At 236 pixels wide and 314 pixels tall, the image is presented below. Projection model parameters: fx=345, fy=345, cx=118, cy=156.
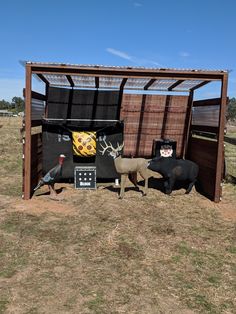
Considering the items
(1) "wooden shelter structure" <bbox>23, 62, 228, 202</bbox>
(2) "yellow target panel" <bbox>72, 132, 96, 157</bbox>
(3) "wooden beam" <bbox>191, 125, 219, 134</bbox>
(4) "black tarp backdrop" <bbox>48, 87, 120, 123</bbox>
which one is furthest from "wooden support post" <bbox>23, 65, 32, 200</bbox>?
(3) "wooden beam" <bbox>191, 125, 219, 134</bbox>

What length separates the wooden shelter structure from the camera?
9.41m

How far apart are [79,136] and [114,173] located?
179 centimetres

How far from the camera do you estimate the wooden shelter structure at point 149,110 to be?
9.41m

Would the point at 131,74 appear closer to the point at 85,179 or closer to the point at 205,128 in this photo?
the point at 205,128

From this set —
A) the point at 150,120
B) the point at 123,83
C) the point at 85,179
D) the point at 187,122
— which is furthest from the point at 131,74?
the point at 187,122

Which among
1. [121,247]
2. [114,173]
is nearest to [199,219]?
[121,247]

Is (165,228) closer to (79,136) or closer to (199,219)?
(199,219)

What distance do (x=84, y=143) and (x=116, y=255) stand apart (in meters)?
6.09

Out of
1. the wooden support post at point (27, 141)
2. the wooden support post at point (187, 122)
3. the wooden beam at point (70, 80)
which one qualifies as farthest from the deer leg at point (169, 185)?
the wooden beam at point (70, 80)

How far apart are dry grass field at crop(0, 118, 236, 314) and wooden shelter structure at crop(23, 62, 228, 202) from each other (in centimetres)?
137

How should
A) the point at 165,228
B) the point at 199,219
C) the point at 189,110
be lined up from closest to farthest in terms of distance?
the point at 165,228 → the point at 199,219 → the point at 189,110

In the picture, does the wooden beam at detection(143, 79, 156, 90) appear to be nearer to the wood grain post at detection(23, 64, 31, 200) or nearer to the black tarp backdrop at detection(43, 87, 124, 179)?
the black tarp backdrop at detection(43, 87, 124, 179)

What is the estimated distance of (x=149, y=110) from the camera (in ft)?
43.5

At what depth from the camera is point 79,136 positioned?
11547 mm
